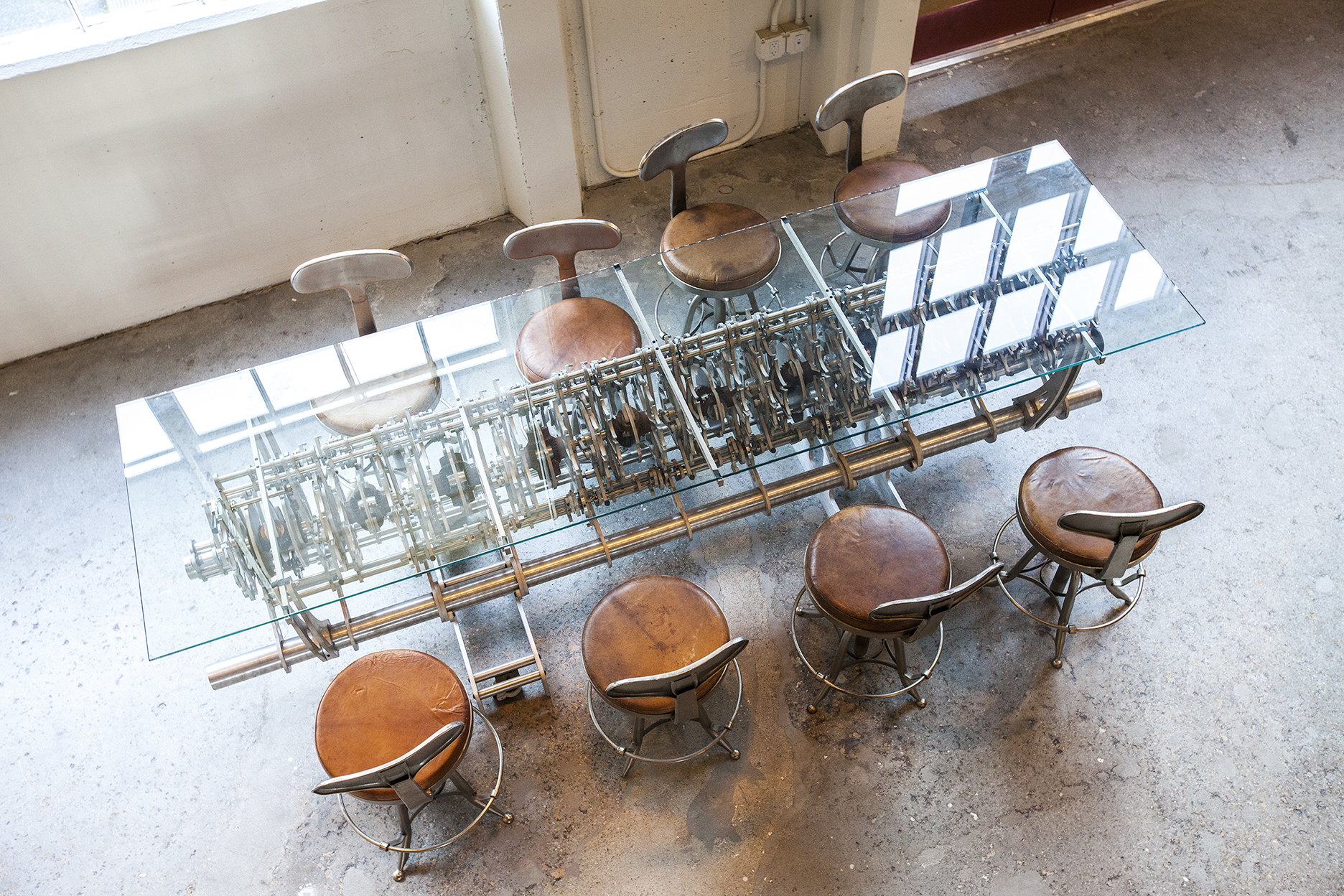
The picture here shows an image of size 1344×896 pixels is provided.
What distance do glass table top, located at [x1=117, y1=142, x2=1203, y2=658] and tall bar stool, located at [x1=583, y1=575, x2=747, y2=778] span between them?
0.32m

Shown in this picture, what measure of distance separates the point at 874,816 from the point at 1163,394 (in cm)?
223

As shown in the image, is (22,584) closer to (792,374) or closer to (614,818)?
(614,818)

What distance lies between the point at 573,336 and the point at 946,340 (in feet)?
3.94

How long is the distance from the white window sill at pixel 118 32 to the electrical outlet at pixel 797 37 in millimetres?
2265

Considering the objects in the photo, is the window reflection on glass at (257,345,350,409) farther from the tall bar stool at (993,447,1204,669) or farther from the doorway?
the doorway

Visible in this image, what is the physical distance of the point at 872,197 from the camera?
11.4 ft

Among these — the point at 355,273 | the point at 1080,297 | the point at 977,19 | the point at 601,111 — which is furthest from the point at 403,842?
the point at 977,19

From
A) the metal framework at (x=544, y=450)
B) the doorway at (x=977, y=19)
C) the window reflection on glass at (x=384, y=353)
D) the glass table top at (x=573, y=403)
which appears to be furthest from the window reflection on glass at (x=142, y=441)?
the doorway at (x=977, y=19)

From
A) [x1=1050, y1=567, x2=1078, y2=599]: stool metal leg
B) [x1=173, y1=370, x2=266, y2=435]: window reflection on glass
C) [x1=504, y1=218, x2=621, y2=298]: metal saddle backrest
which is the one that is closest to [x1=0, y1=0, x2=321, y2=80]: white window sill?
[x1=504, y1=218, x2=621, y2=298]: metal saddle backrest

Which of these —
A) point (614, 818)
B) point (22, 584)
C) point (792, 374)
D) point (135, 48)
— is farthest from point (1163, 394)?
point (22, 584)

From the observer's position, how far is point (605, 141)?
4.96 m

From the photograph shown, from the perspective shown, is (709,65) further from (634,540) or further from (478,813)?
(478,813)

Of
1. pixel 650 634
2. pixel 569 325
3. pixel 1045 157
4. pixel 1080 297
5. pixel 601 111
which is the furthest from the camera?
pixel 601 111

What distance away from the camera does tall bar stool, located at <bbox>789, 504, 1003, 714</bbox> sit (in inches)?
117
